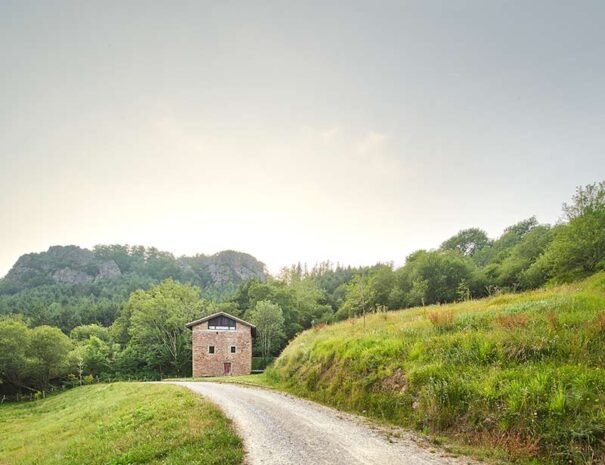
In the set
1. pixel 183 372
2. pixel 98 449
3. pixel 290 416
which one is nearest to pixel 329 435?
pixel 290 416

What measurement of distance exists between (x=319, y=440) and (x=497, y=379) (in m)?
5.49

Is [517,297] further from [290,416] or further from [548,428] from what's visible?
[290,416]

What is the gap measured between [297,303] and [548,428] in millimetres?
69146

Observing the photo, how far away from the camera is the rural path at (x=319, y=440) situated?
791 cm

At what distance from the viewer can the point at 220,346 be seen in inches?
1880

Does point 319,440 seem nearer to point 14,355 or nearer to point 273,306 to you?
point 273,306

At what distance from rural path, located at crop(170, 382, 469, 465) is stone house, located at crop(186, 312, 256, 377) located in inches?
1391

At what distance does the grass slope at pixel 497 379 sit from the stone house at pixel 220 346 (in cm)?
3377

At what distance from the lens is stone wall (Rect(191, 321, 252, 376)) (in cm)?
4675

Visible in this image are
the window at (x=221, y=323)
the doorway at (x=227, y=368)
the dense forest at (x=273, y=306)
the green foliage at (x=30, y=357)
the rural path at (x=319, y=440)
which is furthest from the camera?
the green foliage at (x=30, y=357)

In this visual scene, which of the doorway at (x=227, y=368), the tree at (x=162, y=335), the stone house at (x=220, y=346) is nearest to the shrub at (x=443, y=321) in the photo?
the stone house at (x=220, y=346)

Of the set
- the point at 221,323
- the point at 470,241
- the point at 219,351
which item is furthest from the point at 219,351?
the point at 470,241


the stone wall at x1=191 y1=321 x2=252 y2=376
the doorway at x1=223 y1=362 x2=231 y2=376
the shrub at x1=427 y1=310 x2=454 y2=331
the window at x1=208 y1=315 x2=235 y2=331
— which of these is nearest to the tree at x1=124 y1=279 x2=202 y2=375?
the stone wall at x1=191 y1=321 x2=252 y2=376

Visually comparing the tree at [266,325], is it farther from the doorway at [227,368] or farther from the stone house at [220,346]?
the doorway at [227,368]
